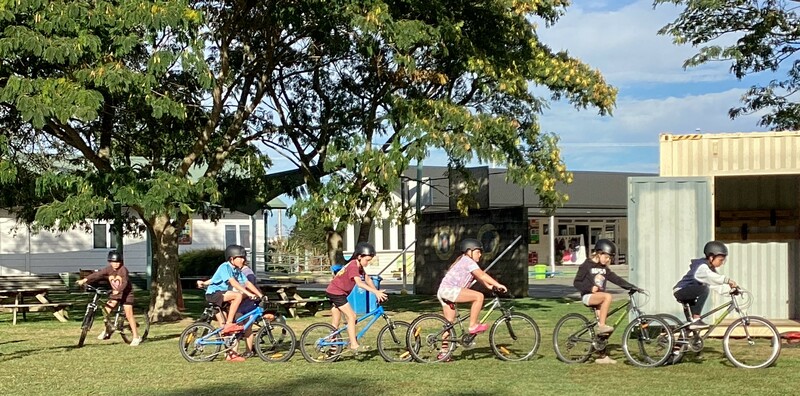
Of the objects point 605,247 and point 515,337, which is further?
point 515,337

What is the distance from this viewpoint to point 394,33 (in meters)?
17.0

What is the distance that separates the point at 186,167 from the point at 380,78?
4784 mm

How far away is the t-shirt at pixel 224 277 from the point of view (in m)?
13.0

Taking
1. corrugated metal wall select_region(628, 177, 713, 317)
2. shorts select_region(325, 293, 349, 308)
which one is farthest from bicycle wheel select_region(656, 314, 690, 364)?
shorts select_region(325, 293, 349, 308)

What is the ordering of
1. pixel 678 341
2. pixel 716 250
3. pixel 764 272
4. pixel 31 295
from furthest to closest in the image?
1. pixel 31 295
2. pixel 764 272
3. pixel 716 250
4. pixel 678 341

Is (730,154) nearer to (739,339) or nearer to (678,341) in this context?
(739,339)

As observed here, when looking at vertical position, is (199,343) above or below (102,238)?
below

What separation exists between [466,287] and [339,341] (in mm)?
1688

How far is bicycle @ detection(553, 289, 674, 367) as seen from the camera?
11777 millimetres

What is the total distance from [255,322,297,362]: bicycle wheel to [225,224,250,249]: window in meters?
33.7

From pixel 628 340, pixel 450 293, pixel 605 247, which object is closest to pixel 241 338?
pixel 450 293

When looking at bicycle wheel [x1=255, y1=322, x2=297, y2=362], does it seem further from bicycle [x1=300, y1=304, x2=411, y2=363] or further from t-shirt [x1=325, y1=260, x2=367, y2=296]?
t-shirt [x1=325, y1=260, x2=367, y2=296]

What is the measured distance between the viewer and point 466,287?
40.9 ft

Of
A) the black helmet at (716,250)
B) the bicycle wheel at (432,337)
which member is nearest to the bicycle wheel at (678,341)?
the black helmet at (716,250)
